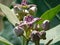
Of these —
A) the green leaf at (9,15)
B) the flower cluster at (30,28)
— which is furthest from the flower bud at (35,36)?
the green leaf at (9,15)

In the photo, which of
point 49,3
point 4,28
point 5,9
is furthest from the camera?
point 4,28

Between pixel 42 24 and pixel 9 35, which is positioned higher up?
pixel 9 35

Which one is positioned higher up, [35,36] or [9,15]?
[9,15]

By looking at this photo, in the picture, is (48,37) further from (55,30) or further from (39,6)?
(39,6)

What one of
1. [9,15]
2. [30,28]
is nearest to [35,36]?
[30,28]

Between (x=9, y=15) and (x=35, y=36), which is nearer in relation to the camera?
(x=35, y=36)

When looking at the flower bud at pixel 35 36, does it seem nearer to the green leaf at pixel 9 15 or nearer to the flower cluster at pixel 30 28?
the flower cluster at pixel 30 28

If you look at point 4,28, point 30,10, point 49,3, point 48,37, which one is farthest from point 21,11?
point 4,28

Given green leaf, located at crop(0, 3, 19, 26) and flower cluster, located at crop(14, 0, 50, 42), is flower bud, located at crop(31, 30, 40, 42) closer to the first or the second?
flower cluster, located at crop(14, 0, 50, 42)

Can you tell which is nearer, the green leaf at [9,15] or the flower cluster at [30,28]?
the flower cluster at [30,28]

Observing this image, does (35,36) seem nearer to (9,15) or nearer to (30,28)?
(30,28)

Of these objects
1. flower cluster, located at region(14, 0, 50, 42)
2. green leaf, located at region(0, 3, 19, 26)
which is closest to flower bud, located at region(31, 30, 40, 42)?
flower cluster, located at region(14, 0, 50, 42)
